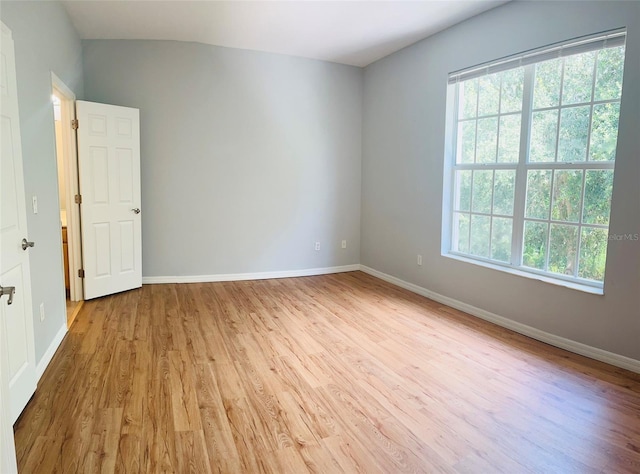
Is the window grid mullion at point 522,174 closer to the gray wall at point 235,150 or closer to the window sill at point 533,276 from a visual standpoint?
the window sill at point 533,276

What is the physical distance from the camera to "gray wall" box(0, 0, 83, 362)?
2.46 metres

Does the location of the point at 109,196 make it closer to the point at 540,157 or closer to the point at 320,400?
the point at 320,400

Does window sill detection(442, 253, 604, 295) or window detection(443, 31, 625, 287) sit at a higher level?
window detection(443, 31, 625, 287)

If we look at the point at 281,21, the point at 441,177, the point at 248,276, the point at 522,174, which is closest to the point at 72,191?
the point at 248,276

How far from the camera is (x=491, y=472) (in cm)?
174

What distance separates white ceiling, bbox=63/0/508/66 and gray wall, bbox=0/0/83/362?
1.91 feet

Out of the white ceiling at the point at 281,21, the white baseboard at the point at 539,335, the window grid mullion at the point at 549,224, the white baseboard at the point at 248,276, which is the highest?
the white ceiling at the point at 281,21

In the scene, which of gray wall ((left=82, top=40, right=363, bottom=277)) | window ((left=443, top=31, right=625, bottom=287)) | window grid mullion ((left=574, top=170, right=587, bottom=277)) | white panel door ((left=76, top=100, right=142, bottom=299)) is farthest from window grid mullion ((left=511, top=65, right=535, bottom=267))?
white panel door ((left=76, top=100, right=142, bottom=299))

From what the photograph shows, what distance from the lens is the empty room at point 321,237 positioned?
2016mm

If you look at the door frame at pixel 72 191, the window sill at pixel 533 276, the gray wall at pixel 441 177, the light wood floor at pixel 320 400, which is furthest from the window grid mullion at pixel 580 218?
the door frame at pixel 72 191

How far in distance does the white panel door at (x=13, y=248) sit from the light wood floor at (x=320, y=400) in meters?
0.19

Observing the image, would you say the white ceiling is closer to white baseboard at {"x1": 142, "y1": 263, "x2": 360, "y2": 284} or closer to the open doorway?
the open doorway

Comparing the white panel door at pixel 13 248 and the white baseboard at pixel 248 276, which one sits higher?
the white panel door at pixel 13 248

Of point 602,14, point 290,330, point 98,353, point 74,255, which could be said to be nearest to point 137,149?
point 74,255
